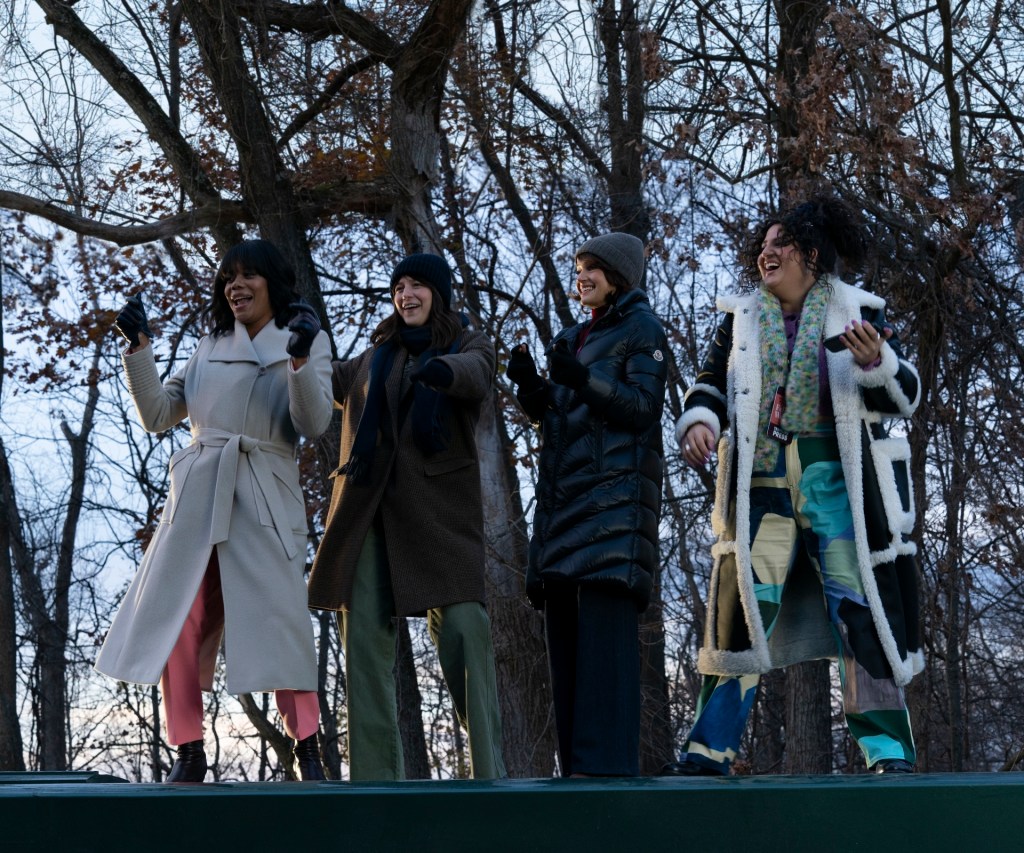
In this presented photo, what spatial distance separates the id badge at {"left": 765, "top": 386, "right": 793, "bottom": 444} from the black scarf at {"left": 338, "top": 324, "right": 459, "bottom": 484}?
1.08 meters

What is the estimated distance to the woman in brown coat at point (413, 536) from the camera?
4426 millimetres

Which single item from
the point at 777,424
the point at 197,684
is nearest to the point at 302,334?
the point at 197,684

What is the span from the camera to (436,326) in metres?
4.75

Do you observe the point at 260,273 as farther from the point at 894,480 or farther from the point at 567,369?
the point at 894,480

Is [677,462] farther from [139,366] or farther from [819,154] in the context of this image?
[139,366]

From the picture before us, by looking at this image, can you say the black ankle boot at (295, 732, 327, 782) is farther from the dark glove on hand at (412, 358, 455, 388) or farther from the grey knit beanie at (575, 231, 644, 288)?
the grey knit beanie at (575, 231, 644, 288)

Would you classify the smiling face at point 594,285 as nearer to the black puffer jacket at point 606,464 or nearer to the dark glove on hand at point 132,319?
the black puffer jacket at point 606,464

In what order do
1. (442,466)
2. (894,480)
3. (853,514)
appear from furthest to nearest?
1. (442,466)
2. (894,480)
3. (853,514)

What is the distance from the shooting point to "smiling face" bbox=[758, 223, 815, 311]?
176 inches

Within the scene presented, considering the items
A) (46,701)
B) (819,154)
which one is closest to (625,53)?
(819,154)

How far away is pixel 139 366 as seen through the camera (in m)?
4.71

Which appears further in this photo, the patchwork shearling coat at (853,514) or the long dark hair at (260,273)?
the long dark hair at (260,273)

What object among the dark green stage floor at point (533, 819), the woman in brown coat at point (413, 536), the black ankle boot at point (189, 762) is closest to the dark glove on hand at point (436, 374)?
the woman in brown coat at point (413, 536)

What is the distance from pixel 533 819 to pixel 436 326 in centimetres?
269
